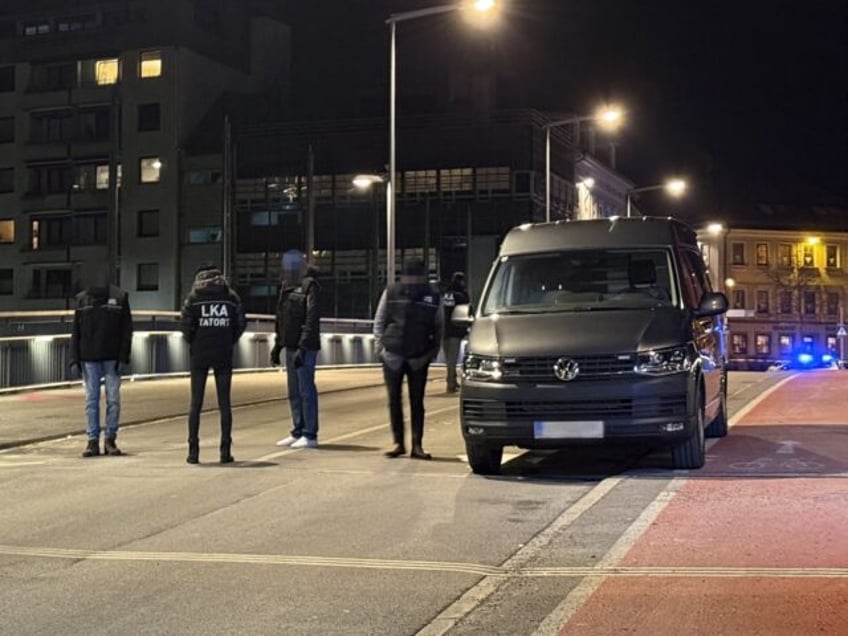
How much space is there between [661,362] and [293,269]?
4248mm

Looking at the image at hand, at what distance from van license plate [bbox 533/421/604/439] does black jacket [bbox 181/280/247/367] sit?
327 cm

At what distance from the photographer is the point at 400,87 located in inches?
2331

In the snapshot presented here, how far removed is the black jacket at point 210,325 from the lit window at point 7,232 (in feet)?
202

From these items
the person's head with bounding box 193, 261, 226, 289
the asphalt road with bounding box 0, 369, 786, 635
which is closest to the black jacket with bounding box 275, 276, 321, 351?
the person's head with bounding box 193, 261, 226, 289

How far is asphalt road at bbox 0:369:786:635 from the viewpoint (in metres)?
5.20

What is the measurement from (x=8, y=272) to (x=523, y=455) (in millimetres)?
62523

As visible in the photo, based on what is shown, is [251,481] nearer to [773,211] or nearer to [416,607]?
[416,607]

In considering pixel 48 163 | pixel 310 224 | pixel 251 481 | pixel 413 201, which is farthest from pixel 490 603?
pixel 48 163

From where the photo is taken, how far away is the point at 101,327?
1041cm

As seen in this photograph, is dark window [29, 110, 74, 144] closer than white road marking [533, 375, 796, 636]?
No

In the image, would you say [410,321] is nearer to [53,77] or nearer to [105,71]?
[105,71]

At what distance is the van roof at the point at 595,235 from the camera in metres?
9.75

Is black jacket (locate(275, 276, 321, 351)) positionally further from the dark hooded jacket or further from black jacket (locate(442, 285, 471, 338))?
black jacket (locate(442, 285, 471, 338))

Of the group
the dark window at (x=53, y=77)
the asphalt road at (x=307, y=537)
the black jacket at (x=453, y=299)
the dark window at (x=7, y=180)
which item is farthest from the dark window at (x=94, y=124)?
the asphalt road at (x=307, y=537)
